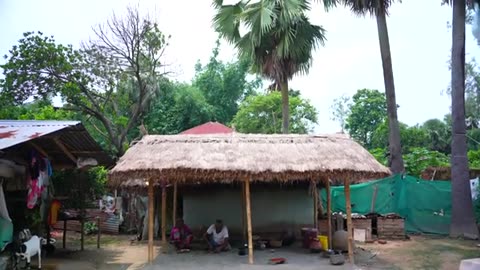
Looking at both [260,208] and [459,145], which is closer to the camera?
[260,208]

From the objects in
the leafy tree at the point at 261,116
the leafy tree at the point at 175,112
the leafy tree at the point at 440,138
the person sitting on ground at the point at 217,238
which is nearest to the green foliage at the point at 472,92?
the leafy tree at the point at 440,138

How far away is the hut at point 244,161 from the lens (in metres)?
8.92

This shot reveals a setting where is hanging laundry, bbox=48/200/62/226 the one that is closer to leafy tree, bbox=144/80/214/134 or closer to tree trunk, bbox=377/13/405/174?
tree trunk, bbox=377/13/405/174

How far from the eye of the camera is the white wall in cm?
1261

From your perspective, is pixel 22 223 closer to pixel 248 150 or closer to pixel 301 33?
pixel 248 150

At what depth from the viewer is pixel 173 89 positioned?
93.4 ft

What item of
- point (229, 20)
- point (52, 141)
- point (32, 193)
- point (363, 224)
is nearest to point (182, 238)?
point (32, 193)

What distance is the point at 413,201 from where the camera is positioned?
14219 millimetres

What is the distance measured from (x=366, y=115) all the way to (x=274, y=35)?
21890 millimetres

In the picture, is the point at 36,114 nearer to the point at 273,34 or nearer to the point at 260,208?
the point at 273,34

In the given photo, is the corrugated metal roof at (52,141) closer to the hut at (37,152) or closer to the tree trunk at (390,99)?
the hut at (37,152)

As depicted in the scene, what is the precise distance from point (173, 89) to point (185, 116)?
197cm


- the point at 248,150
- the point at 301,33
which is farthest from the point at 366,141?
the point at 248,150

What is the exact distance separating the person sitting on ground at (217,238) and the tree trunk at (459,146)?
6.93 metres
